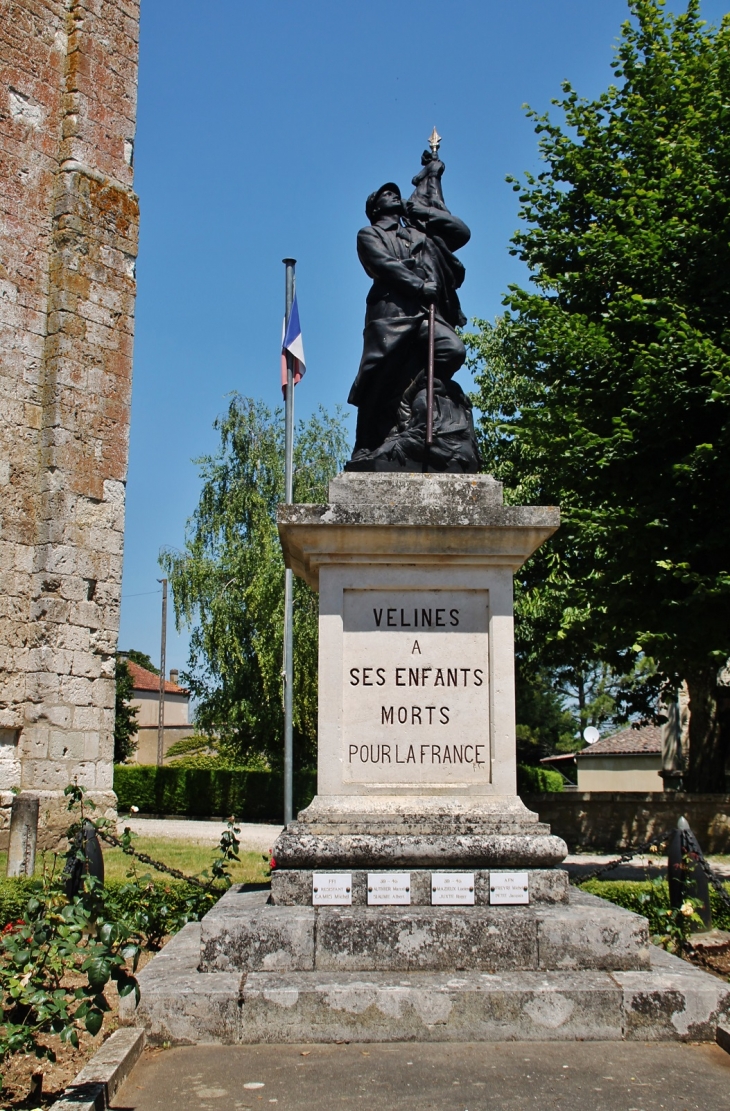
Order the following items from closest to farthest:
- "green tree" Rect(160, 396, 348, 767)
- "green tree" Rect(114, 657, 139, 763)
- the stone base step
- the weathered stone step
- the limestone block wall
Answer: the stone base step
the weathered stone step
the limestone block wall
"green tree" Rect(160, 396, 348, 767)
"green tree" Rect(114, 657, 139, 763)

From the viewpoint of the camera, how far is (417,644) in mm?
5617

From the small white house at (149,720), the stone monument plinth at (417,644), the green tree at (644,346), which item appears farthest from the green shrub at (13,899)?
the small white house at (149,720)

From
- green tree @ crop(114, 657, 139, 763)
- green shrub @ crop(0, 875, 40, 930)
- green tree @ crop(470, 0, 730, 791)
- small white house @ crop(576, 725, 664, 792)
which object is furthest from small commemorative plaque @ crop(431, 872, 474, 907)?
green tree @ crop(114, 657, 139, 763)

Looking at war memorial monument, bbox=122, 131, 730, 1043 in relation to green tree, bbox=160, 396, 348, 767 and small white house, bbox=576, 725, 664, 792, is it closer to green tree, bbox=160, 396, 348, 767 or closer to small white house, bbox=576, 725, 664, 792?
green tree, bbox=160, 396, 348, 767

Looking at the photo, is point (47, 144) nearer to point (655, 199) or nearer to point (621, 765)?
point (655, 199)

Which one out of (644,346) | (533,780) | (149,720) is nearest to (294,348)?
(644,346)

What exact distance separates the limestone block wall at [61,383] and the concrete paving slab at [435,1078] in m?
9.10

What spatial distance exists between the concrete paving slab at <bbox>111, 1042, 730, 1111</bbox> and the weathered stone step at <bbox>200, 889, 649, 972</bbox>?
434 mm

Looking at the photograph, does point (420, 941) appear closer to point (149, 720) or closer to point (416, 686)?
point (416, 686)

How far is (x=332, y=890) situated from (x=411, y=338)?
11.0ft

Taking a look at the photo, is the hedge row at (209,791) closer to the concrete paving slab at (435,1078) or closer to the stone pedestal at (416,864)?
the stone pedestal at (416,864)

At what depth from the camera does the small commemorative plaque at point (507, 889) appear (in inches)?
198

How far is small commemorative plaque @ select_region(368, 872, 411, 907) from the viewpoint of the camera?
5004 mm

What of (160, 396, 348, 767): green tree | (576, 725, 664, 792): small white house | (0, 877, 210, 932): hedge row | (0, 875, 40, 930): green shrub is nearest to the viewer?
(0, 877, 210, 932): hedge row
